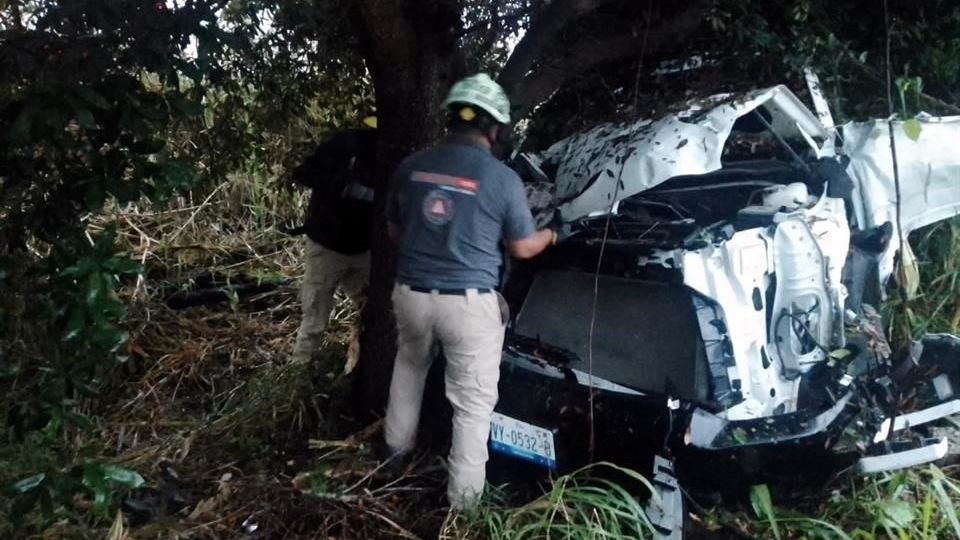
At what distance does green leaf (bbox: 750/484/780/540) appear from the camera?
3.38 meters

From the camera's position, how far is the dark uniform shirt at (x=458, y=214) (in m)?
3.42

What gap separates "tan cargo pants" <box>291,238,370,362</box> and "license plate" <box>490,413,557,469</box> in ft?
5.03

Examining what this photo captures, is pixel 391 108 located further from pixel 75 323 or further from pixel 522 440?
pixel 75 323

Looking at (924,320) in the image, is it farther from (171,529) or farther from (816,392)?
(171,529)

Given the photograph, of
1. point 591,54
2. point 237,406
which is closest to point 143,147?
point 591,54

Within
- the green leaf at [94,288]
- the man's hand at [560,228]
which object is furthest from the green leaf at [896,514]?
the green leaf at [94,288]

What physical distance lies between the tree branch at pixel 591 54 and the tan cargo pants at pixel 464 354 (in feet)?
3.67

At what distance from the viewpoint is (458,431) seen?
11.8 ft

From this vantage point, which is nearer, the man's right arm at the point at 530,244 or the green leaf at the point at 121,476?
the green leaf at the point at 121,476

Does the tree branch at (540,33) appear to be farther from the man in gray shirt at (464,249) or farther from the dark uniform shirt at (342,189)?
the dark uniform shirt at (342,189)

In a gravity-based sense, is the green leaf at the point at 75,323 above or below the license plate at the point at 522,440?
above

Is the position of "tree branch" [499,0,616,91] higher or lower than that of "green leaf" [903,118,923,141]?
higher

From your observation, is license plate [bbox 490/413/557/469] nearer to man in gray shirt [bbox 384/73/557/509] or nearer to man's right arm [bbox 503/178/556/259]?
man in gray shirt [bbox 384/73/557/509]

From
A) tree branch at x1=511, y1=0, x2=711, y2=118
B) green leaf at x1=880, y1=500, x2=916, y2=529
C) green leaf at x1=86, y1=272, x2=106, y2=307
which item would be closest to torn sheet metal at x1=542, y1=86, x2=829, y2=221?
tree branch at x1=511, y1=0, x2=711, y2=118
